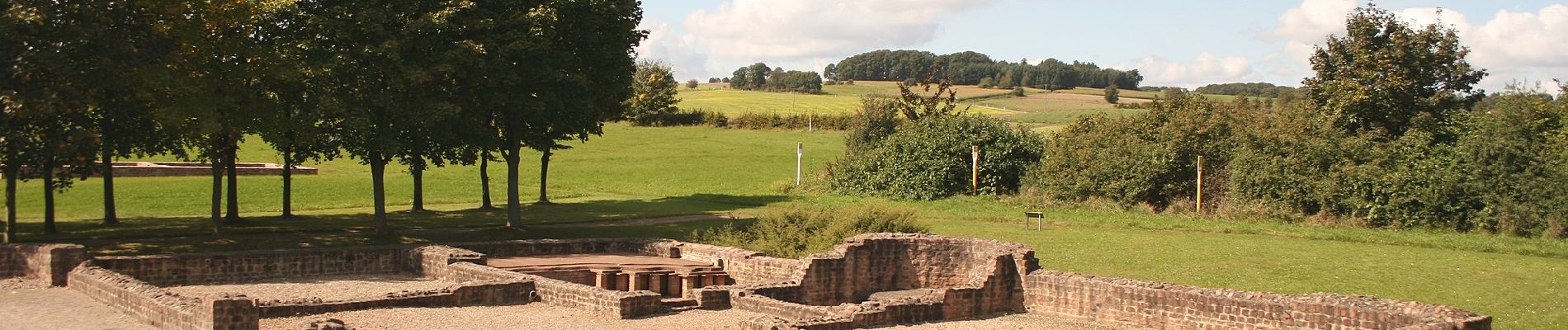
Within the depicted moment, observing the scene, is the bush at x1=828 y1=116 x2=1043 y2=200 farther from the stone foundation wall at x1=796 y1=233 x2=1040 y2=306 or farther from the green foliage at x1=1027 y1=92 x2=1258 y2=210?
the stone foundation wall at x1=796 y1=233 x2=1040 y2=306

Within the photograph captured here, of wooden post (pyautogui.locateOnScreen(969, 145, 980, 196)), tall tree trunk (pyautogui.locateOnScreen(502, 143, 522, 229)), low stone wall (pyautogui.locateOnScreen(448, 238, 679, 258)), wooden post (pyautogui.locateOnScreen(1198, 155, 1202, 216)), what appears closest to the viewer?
low stone wall (pyautogui.locateOnScreen(448, 238, 679, 258))

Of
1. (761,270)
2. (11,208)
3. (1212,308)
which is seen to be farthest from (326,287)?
(1212,308)

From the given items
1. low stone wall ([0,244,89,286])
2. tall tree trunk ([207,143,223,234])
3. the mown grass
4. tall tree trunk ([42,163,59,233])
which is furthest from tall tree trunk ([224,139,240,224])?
low stone wall ([0,244,89,286])

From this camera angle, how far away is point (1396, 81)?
37406 mm

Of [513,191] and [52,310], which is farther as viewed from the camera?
[513,191]

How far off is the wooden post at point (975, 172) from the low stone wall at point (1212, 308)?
20.0 m

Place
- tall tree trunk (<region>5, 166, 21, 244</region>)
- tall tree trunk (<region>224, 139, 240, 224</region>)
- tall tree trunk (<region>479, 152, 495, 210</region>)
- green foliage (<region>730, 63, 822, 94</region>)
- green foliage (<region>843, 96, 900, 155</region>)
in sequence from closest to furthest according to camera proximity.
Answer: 1. tall tree trunk (<region>5, 166, 21, 244</region>)
2. tall tree trunk (<region>224, 139, 240, 224</region>)
3. tall tree trunk (<region>479, 152, 495, 210</region>)
4. green foliage (<region>843, 96, 900, 155</region>)
5. green foliage (<region>730, 63, 822, 94</region>)

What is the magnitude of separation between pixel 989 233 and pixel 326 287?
15877mm

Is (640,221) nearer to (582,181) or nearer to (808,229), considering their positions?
(808,229)

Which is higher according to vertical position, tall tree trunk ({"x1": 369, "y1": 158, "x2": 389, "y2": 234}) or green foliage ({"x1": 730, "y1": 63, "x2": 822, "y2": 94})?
green foliage ({"x1": 730, "y1": 63, "x2": 822, "y2": 94})

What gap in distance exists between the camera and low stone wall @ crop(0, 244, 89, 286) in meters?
22.0

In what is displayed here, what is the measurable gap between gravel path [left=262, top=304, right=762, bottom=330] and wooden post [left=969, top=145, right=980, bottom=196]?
2220 cm

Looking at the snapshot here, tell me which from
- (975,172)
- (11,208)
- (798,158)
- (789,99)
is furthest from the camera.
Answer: (789,99)

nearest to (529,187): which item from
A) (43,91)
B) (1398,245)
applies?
Answer: (43,91)
